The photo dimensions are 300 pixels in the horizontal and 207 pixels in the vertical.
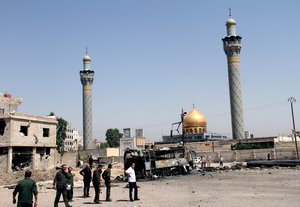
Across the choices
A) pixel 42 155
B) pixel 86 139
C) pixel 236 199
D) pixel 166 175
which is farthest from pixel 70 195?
pixel 86 139

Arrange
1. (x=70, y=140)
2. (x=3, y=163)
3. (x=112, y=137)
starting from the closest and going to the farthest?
(x=3, y=163) → (x=112, y=137) → (x=70, y=140)

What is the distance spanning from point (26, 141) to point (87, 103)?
37.0 metres

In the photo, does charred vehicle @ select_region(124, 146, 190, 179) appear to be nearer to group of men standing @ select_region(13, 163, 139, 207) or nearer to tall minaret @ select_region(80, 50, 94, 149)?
group of men standing @ select_region(13, 163, 139, 207)

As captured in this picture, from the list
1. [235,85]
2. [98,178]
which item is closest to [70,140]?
[235,85]

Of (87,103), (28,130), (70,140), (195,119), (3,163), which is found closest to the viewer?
(3,163)

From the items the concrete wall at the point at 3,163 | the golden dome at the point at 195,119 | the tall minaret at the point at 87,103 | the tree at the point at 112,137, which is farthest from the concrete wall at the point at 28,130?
the tree at the point at 112,137

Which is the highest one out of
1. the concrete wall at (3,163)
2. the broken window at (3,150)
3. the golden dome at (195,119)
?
the golden dome at (195,119)

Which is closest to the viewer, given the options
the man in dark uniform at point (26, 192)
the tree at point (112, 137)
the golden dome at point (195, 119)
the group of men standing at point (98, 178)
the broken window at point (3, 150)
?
the man in dark uniform at point (26, 192)

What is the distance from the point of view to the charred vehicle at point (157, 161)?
2492 centimetres

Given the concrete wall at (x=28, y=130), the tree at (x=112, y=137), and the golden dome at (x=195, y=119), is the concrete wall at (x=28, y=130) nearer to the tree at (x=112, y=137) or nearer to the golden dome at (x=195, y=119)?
the golden dome at (x=195, y=119)

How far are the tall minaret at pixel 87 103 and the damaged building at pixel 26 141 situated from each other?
3141 centimetres

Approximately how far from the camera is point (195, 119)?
75.1 meters

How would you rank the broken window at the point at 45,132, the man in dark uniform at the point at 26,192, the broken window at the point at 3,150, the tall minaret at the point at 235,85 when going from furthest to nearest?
the tall minaret at the point at 235,85 → the broken window at the point at 45,132 → the broken window at the point at 3,150 → the man in dark uniform at the point at 26,192

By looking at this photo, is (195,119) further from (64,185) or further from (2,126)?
(64,185)
